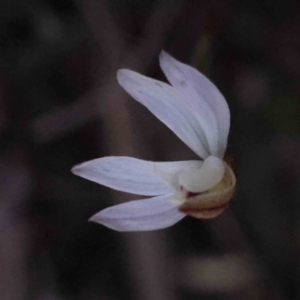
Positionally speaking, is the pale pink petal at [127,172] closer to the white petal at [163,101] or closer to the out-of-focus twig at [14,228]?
the white petal at [163,101]

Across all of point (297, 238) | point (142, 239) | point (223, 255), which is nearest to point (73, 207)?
point (142, 239)

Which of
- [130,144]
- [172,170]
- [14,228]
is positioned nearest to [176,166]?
[172,170]

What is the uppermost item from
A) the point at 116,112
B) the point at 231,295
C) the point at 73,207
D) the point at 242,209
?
the point at 116,112

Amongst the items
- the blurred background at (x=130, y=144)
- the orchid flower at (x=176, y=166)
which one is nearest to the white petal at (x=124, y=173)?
the orchid flower at (x=176, y=166)

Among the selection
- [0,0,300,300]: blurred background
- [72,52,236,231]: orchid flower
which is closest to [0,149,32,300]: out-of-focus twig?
[0,0,300,300]: blurred background

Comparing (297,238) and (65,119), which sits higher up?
(65,119)

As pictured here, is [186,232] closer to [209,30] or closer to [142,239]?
[142,239]

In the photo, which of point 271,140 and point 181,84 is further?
point 271,140
